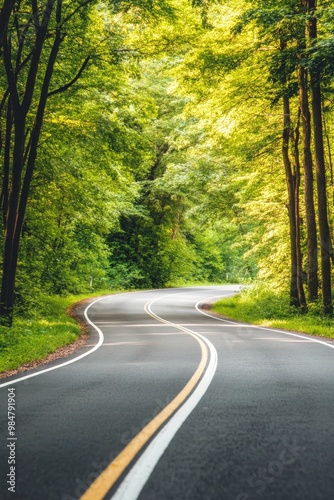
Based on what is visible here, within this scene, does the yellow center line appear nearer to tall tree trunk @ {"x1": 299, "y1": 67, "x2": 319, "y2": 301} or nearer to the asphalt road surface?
the asphalt road surface

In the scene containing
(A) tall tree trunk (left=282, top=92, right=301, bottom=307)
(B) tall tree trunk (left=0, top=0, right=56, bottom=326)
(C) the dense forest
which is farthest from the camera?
(A) tall tree trunk (left=282, top=92, right=301, bottom=307)

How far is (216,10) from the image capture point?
1902 cm

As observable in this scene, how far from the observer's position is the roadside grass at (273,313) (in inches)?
652

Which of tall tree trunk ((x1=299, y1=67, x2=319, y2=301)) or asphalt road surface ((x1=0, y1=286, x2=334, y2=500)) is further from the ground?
tall tree trunk ((x1=299, y1=67, x2=319, y2=301))

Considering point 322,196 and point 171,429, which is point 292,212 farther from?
point 171,429

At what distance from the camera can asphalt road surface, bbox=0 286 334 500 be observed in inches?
127

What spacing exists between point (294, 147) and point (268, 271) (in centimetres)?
694

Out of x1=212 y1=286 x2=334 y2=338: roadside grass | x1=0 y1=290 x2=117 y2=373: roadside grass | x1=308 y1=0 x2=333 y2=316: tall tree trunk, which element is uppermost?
x1=308 y1=0 x2=333 y2=316: tall tree trunk

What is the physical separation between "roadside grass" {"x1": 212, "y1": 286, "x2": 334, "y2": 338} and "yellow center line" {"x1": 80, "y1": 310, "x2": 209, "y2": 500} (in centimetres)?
1000

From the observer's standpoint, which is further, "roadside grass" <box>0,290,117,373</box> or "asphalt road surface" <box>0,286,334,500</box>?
"roadside grass" <box>0,290,117,373</box>

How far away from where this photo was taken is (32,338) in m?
12.8

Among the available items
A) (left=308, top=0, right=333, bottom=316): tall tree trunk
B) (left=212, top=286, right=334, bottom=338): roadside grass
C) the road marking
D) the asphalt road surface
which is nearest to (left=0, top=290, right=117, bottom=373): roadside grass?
the asphalt road surface

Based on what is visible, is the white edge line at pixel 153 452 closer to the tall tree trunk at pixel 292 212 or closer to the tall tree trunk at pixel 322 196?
the tall tree trunk at pixel 322 196

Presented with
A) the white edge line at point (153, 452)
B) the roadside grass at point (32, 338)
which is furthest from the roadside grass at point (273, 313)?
the white edge line at point (153, 452)
